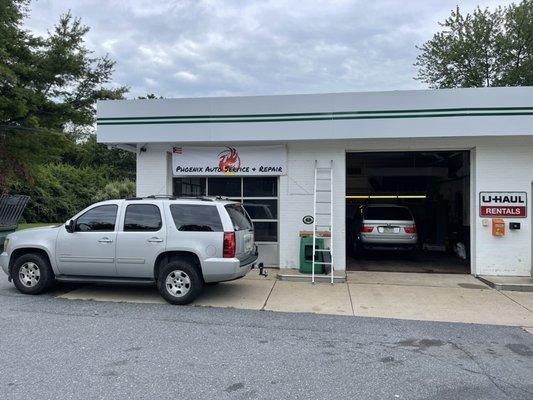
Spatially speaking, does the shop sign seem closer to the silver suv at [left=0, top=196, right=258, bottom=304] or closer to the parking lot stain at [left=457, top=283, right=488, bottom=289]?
the silver suv at [left=0, top=196, right=258, bottom=304]

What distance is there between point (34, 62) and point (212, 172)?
1468cm

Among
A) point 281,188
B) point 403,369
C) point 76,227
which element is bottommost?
point 403,369

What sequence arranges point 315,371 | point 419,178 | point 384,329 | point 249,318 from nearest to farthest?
1. point 315,371
2. point 384,329
3. point 249,318
4. point 419,178

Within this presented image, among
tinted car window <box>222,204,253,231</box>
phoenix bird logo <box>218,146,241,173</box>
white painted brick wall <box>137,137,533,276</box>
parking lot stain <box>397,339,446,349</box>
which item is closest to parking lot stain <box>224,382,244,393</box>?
parking lot stain <box>397,339,446,349</box>

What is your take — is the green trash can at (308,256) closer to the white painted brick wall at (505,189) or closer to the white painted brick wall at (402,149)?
the white painted brick wall at (402,149)

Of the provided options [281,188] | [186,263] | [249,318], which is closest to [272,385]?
[249,318]

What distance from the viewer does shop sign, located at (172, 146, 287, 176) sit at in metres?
12.0

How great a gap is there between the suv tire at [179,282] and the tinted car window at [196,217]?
637 mm

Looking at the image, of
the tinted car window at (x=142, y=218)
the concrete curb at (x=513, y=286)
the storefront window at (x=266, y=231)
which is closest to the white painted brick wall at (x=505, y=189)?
the concrete curb at (x=513, y=286)

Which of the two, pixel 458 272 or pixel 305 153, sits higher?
pixel 305 153

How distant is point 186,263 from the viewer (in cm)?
809

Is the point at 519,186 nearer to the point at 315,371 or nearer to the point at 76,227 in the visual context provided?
the point at 315,371

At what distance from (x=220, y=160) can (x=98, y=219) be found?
430cm

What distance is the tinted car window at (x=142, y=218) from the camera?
8.36m
